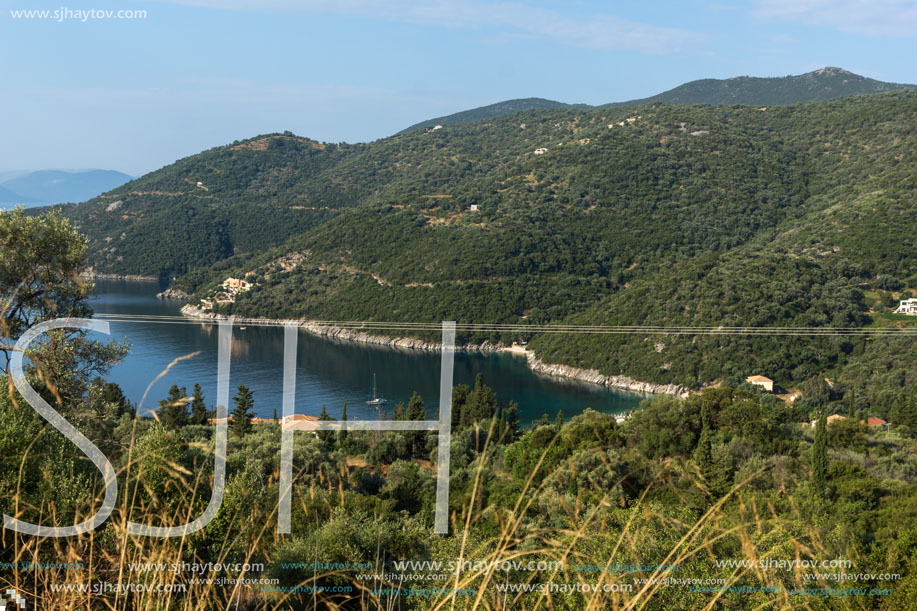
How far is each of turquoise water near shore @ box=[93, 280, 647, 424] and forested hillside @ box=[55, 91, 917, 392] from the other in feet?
11.3

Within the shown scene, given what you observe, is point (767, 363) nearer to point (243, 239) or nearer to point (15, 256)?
point (15, 256)

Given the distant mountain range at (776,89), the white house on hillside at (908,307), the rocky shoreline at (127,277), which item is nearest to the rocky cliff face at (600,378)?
the white house on hillside at (908,307)

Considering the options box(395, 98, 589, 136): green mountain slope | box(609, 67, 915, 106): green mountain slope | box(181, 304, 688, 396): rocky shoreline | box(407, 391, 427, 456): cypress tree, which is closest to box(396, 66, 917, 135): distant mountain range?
box(609, 67, 915, 106): green mountain slope

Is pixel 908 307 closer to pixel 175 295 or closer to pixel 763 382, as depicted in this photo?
pixel 763 382

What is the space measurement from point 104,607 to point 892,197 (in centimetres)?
4953

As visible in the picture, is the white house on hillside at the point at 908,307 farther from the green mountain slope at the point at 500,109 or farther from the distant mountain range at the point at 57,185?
the green mountain slope at the point at 500,109

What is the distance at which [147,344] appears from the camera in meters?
40.6

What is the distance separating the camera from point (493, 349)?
4359cm

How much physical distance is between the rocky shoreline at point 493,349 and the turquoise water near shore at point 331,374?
2.36 ft

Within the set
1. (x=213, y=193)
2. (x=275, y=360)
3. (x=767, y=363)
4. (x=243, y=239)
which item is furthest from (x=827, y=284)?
(x=213, y=193)

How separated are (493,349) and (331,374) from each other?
11.2 m

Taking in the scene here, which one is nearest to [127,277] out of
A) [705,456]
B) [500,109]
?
[705,456]

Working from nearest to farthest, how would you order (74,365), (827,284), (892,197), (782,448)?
(74,365) → (782,448) → (827,284) → (892,197)

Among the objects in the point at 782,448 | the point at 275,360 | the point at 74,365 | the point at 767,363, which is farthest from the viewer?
the point at 275,360
